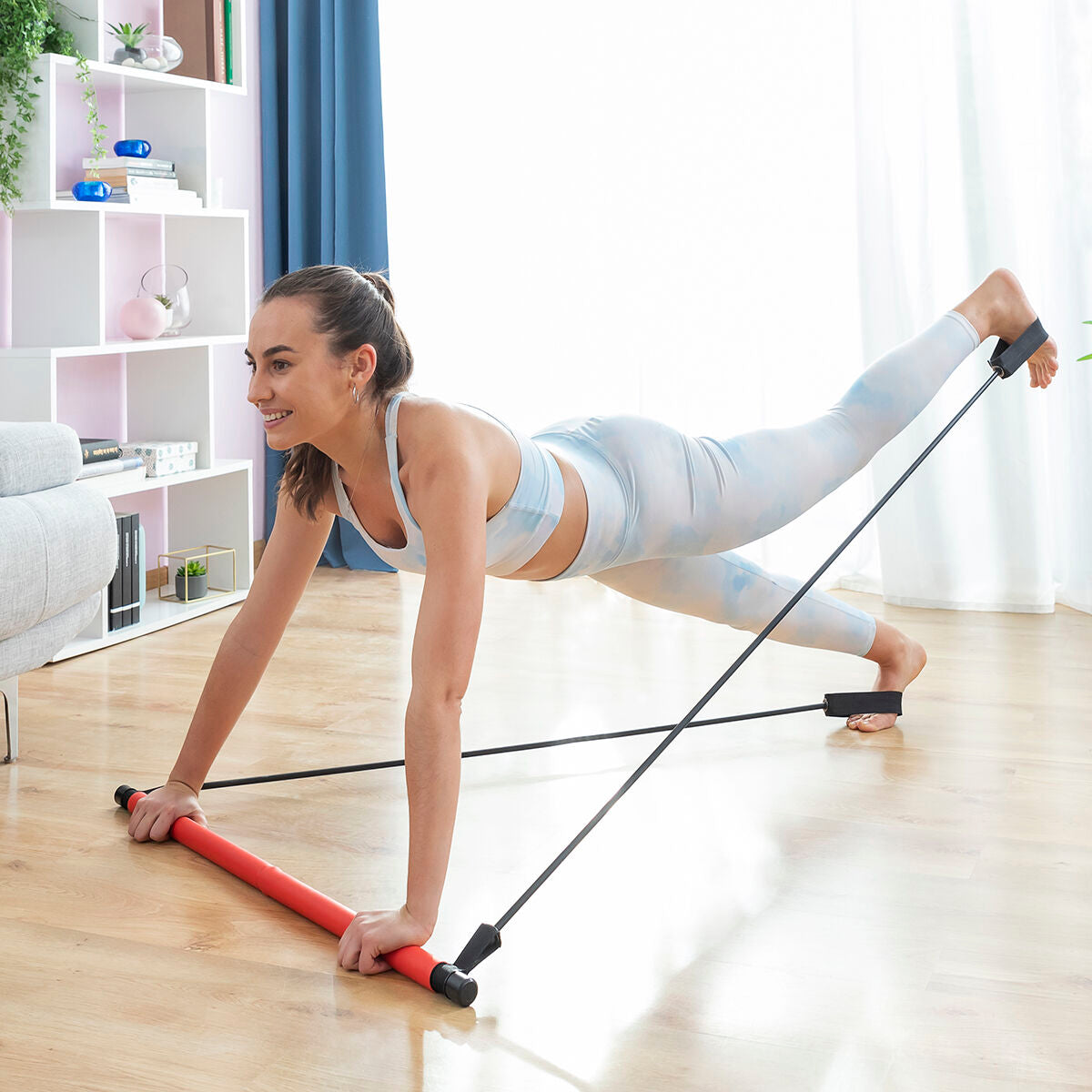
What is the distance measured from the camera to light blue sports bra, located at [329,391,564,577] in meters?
1.74

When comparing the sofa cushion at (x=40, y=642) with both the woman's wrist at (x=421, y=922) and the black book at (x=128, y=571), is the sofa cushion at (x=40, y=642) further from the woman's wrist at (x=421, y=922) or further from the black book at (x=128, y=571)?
the woman's wrist at (x=421, y=922)

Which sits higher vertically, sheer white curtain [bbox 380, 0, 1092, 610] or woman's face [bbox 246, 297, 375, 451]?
sheer white curtain [bbox 380, 0, 1092, 610]

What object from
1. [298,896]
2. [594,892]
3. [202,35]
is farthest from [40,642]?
[202,35]

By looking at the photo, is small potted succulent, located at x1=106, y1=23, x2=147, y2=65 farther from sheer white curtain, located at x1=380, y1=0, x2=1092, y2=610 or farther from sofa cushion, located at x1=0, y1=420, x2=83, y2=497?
sofa cushion, located at x1=0, y1=420, x2=83, y2=497

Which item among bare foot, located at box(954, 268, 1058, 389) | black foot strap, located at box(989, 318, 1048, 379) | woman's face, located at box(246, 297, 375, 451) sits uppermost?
bare foot, located at box(954, 268, 1058, 389)

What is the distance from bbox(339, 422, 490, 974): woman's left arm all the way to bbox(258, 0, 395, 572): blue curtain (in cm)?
256

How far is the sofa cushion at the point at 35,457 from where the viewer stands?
218 centimetres

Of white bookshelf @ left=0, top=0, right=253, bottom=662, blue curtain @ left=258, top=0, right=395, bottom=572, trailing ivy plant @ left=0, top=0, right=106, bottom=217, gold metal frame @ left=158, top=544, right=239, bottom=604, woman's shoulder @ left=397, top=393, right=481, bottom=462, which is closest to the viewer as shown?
woman's shoulder @ left=397, top=393, right=481, bottom=462

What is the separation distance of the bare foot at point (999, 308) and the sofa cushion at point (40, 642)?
170cm

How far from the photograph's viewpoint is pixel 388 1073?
1.29 meters

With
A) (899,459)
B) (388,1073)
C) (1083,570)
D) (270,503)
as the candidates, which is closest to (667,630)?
(899,459)

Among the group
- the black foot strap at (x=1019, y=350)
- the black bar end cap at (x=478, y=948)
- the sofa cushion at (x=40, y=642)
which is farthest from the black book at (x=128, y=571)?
the black foot strap at (x=1019, y=350)

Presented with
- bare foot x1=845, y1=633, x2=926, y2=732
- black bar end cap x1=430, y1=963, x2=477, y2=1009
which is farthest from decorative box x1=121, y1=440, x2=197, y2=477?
black bar end cap x1=430, y1=963, x2=477, y2=1009

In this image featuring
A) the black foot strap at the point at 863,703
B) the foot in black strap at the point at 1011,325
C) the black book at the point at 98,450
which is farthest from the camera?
the black book at the point at 98,450
